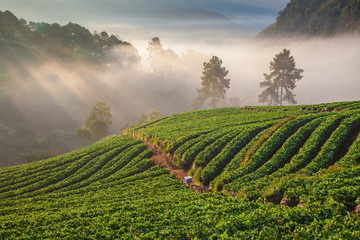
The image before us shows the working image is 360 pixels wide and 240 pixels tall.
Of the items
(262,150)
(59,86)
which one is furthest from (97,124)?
(262,150)

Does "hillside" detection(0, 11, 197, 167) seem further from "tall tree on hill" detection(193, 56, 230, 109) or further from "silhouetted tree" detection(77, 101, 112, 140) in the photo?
"tall tree on hill" detection(193, 56, 230, 109)

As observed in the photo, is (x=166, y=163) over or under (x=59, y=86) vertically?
under

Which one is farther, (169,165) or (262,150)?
(169,165)

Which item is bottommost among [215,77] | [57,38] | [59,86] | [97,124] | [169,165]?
[169,165]

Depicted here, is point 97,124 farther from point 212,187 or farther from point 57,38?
point 57,38

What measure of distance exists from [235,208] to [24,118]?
298ft

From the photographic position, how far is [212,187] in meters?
20.9

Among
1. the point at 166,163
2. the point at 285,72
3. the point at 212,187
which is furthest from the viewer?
the point at 285,72

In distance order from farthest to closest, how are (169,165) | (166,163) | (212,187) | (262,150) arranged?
1. (166,163)
2. (169,165)
3. (262,150)
4. (212,187)

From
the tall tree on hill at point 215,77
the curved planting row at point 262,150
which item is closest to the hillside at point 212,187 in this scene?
the curved planting row at point 262,150

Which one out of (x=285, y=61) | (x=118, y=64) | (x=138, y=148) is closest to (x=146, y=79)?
(x=118, y=64)

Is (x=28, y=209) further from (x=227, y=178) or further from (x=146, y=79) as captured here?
(x=146, y=79)

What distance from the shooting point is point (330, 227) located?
9711 mm

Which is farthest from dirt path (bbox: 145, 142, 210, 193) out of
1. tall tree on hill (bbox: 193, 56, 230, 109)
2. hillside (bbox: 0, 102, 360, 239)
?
tall tree on hill (bbox: 193, 56, 230, 109)
